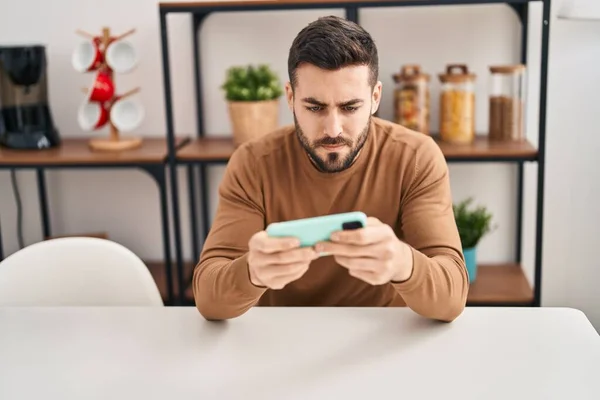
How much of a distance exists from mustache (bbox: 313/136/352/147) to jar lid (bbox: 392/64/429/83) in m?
1.01

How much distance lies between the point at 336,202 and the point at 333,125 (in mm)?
199

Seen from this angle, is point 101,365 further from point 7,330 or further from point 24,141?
point 24,141

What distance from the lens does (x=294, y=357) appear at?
1.29 metres

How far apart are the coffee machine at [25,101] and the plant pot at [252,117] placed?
23.9 inches

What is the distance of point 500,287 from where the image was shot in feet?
8.57

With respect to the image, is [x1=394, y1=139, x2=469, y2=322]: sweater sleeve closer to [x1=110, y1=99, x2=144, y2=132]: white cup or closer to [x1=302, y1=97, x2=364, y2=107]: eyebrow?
[x1=302, y1=97, x2=364, y2=107]: eyebrow

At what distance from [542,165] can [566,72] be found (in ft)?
1.22

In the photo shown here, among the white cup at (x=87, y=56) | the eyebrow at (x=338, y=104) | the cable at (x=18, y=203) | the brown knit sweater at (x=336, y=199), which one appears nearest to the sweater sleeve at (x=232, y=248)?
the brown knit sweater at (x=336, y=199)

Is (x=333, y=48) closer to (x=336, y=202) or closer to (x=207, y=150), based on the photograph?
(x=336, y=202)

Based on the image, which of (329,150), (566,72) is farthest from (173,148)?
(566,72)

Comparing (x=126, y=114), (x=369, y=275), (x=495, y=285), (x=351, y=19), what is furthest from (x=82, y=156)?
(x=369, y=275)

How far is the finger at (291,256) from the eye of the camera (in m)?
1.24

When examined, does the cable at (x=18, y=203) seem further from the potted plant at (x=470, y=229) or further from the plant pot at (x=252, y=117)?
the potted plant at (x=470, y=229)

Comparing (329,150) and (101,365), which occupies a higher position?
(329,150)
